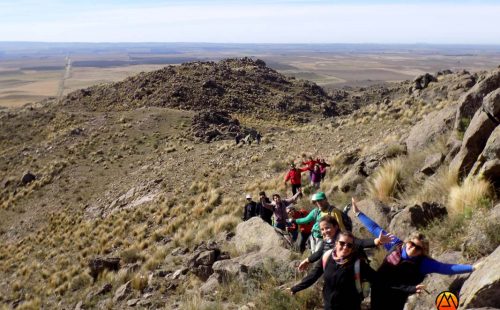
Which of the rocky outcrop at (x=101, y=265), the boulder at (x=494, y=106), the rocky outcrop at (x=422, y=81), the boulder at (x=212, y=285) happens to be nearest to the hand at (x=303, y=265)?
the boulder at (x=212, y=285)

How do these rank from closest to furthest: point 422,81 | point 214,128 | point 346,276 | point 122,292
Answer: point 346,276 → point 122,292 → point 422,81 → point 214,128

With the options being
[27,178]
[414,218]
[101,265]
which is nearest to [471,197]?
[414,218]

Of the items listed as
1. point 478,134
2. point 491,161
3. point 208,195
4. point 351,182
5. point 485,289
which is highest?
point 478,134

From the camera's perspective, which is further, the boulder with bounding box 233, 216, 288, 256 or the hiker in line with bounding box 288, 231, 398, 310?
the boulder with bounding box 233, 216, 288, 256

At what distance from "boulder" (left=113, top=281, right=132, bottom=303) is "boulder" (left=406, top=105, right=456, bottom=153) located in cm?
819

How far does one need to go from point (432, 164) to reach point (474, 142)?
1.51m

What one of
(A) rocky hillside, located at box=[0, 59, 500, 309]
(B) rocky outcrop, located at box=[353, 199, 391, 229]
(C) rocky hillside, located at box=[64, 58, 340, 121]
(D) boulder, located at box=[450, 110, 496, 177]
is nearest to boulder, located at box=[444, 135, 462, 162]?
(A) rocky hillside, located at box=[0, 59, 500, 309]

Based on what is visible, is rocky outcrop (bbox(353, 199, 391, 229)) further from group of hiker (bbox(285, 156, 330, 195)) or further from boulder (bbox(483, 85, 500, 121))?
group of hiker (bbox(285, 156, 330, 195))

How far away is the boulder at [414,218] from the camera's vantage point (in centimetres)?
745

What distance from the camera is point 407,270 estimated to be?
5133 millimetres

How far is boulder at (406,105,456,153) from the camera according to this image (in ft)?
39.8

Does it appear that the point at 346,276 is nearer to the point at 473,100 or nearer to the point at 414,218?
the point at 414,218

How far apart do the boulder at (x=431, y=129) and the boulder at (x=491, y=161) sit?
160 inches

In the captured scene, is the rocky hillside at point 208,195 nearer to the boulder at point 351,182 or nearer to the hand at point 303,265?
the boulder at point 351,182
